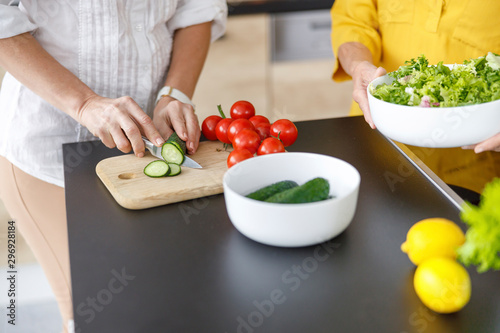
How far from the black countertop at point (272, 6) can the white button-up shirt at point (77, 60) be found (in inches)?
68.2

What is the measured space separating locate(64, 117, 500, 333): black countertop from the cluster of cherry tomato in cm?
15

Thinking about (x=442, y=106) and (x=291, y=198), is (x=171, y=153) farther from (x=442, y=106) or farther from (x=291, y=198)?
(x=442, y=106)

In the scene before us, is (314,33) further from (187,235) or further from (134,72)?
(187,235)

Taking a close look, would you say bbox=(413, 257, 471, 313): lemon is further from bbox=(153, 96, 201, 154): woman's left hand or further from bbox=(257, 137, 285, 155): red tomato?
bbox=(153, 96, 201, 154): woman's left hand

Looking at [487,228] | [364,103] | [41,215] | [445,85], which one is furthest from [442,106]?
[41,215]

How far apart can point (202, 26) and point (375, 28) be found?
20.3 inches

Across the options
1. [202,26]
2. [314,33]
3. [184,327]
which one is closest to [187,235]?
[184,327]

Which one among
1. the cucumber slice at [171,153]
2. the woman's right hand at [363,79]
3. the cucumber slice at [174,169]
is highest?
the woman's right hand at [363,79]

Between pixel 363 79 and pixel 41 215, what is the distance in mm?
864

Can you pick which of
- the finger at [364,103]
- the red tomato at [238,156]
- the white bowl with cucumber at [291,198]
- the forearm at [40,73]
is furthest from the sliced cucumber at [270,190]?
the forearm at [40,73]

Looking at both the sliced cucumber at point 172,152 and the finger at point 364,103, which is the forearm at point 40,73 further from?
the finger at point 364,103

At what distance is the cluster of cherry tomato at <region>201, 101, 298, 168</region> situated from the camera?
111 cm

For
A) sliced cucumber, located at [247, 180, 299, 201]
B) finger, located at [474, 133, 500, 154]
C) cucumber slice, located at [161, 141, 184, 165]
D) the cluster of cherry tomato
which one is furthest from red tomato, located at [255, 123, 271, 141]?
finger, located at [474, 133, 500, 154]

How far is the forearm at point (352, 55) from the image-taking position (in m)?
1.49
